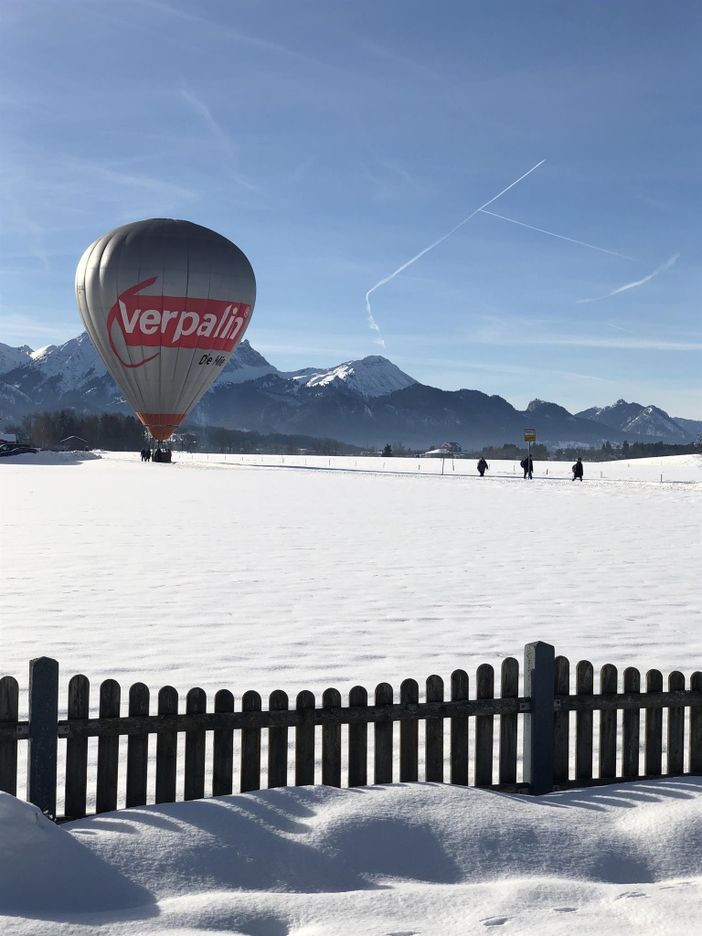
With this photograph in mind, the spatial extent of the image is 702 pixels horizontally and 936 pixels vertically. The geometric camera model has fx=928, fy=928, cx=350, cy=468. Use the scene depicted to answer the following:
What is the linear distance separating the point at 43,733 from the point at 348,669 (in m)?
3.97

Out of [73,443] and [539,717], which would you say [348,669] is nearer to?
[539,717]

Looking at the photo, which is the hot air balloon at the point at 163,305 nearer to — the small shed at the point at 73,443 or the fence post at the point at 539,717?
the fence post at the point at 539,717

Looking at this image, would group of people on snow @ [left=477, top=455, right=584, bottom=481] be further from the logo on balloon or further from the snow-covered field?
the snow-covered field

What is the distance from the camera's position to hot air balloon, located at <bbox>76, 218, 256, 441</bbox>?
2485 inches

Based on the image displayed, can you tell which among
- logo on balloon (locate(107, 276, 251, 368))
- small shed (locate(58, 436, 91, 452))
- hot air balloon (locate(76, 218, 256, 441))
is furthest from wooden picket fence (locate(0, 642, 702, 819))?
small shed (locate(58, 436, 91, 452))

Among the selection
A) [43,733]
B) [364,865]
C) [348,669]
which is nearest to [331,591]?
[348,669]

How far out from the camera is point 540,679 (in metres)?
5.48

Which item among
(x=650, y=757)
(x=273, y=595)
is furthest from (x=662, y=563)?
(x=650, y=757)

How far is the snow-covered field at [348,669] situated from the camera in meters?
4.20

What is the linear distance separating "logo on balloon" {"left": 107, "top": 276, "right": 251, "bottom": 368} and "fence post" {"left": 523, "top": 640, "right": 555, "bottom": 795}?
197 ft

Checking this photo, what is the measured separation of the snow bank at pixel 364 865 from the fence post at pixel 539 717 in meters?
0.22

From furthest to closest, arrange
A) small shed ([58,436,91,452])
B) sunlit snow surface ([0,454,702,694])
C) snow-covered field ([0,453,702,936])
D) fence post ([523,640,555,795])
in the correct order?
small shed ([58,436,91,452]) → sunlit snow surface ([0,454,702,694]) → fence post ([523,640,555,795]) → snow-covered field ([0,453,702,936])

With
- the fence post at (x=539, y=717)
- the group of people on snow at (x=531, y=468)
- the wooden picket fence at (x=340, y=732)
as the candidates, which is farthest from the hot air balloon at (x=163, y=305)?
the fence post at (x=539, y=717)

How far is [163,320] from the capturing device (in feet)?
207
